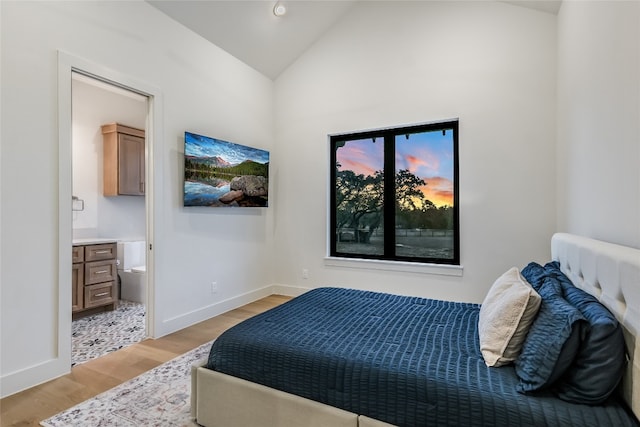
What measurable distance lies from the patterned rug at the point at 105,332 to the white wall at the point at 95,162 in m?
1.15

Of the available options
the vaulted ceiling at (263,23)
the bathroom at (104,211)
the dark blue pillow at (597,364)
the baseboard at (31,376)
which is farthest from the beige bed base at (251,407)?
the vaulted ceiling at (263,23)

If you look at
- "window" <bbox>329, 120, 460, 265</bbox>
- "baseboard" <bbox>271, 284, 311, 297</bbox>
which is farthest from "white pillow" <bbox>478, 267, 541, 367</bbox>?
"baseboard" <bbox>271, 284, 311, 297</bbox>

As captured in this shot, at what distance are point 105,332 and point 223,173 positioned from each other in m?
1.94

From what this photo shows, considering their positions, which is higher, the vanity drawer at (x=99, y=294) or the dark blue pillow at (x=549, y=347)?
the dark blue pillow at (x=549, y=347)

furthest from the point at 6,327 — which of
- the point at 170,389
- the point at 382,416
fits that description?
the point at 382,416

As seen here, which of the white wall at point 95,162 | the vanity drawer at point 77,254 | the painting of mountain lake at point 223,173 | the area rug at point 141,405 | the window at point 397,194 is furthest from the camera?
the white wall at point 95,162

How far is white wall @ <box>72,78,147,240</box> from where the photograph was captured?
4.38 metres

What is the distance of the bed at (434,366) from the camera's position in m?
1.18

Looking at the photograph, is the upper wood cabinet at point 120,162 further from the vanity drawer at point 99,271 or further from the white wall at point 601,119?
the white wall at point 601,119

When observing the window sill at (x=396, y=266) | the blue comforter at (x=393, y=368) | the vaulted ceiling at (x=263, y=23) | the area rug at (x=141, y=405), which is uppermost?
the vaulted ceiling at (x=263, y=23)

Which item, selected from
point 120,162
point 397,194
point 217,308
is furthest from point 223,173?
point 397,194

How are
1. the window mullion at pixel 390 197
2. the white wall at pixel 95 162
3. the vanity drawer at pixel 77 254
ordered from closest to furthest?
the vanity drawer at pixel 77 254 < the window mullion at pixel 390 197 < the white wall at pixel 95 162

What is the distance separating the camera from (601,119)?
74.0 inches

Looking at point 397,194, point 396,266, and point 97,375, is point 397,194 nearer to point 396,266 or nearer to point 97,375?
point 396,266
